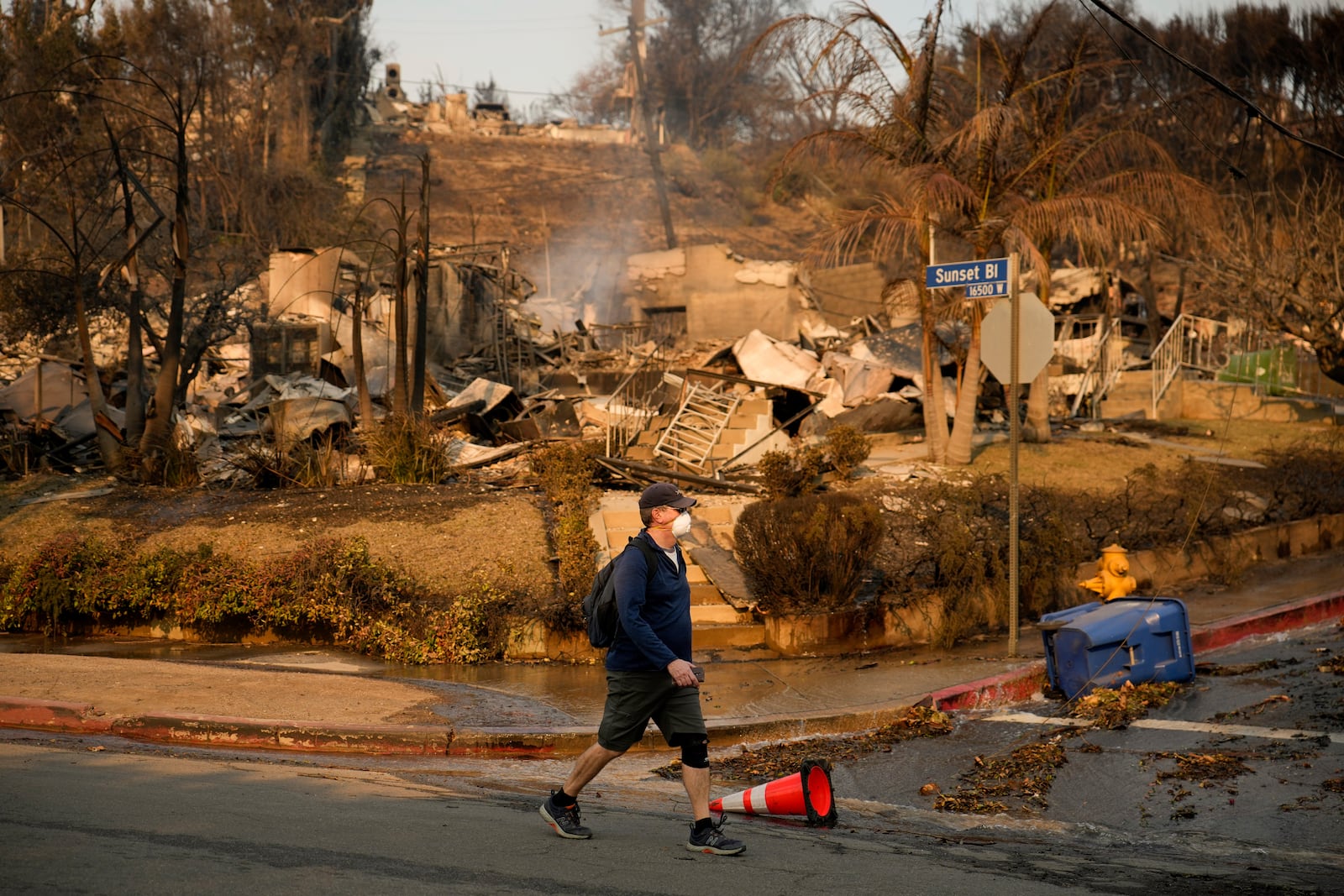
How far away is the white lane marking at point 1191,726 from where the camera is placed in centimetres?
771

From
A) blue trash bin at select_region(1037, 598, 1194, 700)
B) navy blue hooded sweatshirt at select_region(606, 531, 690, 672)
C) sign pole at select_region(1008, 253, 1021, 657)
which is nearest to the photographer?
navy blue hooded sweatshirt at select_region(606, 531, 690, 672)

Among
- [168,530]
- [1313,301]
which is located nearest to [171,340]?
[168,530]

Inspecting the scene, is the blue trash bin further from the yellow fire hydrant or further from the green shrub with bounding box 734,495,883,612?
the green shrub with bounding box 734,495,883,612

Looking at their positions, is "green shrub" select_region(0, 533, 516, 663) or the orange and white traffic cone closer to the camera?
the orange and white traffic cone

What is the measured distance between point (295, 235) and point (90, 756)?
118 ft

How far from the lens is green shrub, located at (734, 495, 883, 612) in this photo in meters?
11.6

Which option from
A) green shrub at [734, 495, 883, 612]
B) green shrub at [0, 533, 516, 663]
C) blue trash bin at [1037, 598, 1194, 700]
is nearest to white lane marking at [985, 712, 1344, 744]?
blue trash bin at [1037, 598, 1194, 700]

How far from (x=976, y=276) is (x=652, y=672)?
6.51m

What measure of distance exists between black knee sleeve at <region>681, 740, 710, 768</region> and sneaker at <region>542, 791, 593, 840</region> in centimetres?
56

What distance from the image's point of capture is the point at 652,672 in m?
5.62

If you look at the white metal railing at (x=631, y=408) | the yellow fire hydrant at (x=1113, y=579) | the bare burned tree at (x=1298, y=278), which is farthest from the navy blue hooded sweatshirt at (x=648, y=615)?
the bare burned tree at (x=1298, y=278)

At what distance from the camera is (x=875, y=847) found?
5.69 metres

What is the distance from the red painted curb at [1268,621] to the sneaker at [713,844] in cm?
658

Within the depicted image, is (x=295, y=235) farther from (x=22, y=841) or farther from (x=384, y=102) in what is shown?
(x=22, y=841)
